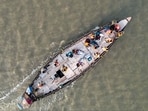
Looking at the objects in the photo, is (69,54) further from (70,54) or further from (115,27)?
(115,27)

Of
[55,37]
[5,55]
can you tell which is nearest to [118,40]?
[55,37]

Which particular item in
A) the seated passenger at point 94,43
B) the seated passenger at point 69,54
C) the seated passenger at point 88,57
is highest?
the seated passenger at point 69,54

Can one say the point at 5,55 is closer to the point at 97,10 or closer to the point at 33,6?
the point at 33,6

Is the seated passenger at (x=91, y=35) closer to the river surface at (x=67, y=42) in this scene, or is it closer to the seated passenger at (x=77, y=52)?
the river surface at (x=67, y=42)

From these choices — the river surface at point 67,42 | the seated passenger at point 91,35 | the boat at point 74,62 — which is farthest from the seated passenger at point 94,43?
the river surface at point 67,42

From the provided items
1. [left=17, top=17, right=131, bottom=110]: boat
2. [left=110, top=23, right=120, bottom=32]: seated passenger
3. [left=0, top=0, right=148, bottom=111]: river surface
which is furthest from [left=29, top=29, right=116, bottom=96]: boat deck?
[left=0, top=0, right=148, bottom=111]: river surface
